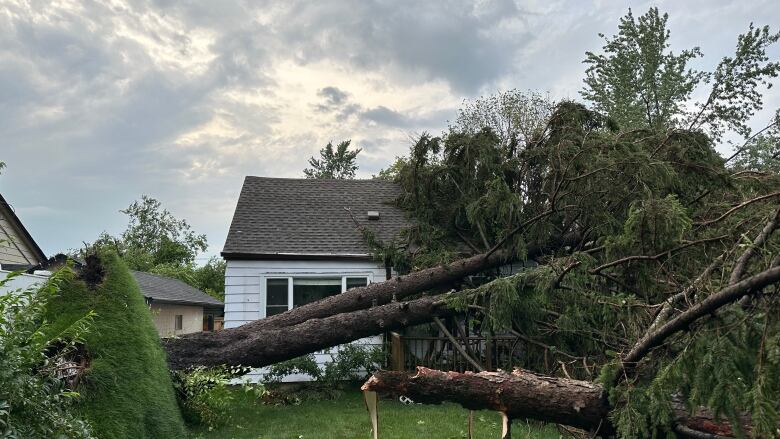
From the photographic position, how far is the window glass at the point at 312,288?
1103 centimetres

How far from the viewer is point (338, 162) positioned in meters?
41.8

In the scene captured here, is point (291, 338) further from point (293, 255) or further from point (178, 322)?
point (178, 322)

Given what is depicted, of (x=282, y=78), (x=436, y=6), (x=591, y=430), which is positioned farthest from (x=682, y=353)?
(x=282, y=78)

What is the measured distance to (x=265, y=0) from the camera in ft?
31.4

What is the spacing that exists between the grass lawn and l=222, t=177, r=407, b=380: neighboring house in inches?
98.6

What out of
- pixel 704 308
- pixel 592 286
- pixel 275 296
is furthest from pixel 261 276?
pixel 704 308

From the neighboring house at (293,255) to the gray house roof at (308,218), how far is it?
0.02 metres

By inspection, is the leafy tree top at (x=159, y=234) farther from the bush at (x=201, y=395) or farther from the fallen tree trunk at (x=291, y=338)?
the bush at (x=201, y=395)

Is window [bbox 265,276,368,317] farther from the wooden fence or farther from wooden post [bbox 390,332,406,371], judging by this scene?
wooden post [bbox 390,332,406,371]

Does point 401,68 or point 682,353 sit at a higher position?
point 401,68

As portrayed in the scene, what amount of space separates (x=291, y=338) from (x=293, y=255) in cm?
335

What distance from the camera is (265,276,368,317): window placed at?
10.9 meters

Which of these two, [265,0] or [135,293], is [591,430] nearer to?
[135,293]

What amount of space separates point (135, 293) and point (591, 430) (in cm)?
459
